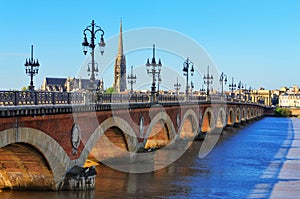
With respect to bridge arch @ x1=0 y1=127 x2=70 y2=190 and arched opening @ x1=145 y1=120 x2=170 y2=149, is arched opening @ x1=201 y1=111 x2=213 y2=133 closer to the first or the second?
arched opening @ x1=145 y1=120 x2=170 y2=149

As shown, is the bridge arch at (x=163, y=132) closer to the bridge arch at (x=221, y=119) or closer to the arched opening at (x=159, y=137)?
the arched opening at (x=159, y=137)

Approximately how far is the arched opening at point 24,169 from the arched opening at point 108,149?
35.0ft

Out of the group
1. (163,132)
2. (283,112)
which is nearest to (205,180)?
(163,132)

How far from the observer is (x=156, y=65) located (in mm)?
39156

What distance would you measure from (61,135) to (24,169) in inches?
93.5

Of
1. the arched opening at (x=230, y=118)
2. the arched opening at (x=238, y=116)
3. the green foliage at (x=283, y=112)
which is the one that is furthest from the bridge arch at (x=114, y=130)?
the green foliage at (x=283, y=112)

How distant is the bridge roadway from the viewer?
1981 centimetres

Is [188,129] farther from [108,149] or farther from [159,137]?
[108,149]

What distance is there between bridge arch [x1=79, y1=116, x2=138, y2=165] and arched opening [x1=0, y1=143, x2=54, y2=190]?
108 inches

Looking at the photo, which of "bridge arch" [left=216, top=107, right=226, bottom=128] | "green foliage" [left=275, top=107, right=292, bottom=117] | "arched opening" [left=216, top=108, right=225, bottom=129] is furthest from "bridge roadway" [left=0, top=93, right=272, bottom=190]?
"green foliage" [left=275, top=107, right=292, bottom=117]

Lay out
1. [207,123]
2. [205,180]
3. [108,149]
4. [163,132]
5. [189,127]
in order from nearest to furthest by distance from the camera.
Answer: [205,180] → [108,149] → [163,132] → [189,127] → [207,123]

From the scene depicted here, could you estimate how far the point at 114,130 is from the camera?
3272 centimetres

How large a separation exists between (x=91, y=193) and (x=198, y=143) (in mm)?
30022

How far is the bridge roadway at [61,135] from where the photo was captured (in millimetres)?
19812
